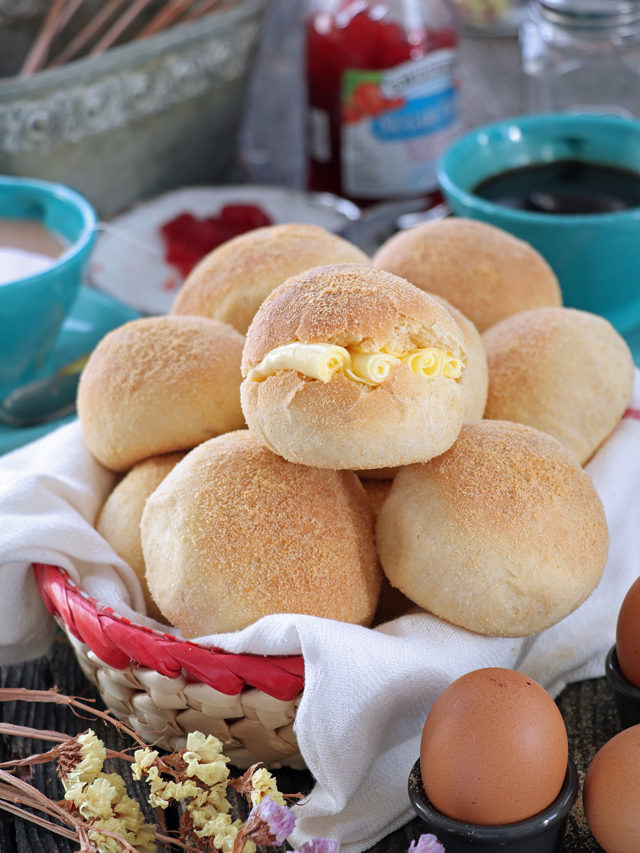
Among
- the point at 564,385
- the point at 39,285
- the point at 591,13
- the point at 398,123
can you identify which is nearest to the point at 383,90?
the point at 398,123

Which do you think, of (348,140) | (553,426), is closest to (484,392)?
(553,426)

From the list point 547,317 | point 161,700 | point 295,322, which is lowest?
point 161,700

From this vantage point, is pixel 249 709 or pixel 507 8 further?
pixel 507 8

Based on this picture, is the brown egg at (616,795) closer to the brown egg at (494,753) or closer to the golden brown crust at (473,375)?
the brown egg at (494,753)

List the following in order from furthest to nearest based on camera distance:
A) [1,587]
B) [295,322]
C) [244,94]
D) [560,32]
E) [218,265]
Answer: [244,94], [560,32], [218,265], [1,587], [295,322]

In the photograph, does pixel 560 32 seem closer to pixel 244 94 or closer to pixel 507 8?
pixel 244 94

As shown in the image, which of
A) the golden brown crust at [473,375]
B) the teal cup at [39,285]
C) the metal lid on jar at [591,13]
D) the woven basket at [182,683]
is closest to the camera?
the woven basket at [182,683]

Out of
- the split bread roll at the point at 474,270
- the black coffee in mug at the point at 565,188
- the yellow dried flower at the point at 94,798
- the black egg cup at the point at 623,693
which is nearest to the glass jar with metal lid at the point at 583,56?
the black coffee in mug at the point at 565,188

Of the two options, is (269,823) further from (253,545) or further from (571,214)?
(571,214)
